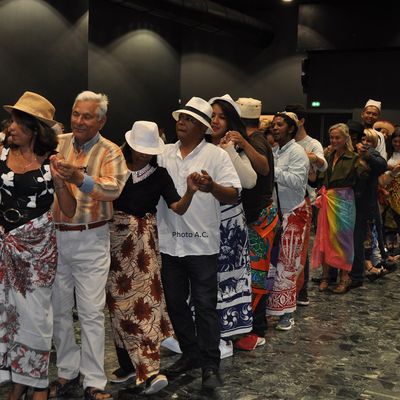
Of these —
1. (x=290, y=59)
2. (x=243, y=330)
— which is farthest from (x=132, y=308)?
(x=290, y=59)

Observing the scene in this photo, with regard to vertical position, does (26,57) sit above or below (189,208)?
above

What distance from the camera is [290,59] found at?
11312mm

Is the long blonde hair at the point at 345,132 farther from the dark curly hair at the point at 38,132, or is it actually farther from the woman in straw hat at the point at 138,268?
the dark curly hair at the point at 38,132

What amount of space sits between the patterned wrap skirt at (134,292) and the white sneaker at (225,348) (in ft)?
2.15

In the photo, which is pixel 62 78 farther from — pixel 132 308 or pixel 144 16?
pixel 132 308

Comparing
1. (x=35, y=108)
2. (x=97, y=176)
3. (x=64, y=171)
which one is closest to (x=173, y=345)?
(x=97, y=176)

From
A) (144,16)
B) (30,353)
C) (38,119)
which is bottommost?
(30,353)

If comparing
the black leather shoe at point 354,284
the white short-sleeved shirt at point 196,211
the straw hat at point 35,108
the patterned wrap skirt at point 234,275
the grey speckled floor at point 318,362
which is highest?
the straw hat at point 35,108

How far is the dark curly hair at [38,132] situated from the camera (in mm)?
2609

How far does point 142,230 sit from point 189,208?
0.89 feet

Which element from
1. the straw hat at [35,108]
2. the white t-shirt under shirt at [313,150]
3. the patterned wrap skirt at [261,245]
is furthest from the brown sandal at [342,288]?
the straw hat at [35,108]

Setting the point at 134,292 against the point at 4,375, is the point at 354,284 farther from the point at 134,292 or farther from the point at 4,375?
the point at 4,375

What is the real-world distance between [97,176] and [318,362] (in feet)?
5.70

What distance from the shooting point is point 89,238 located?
9.07 feet
